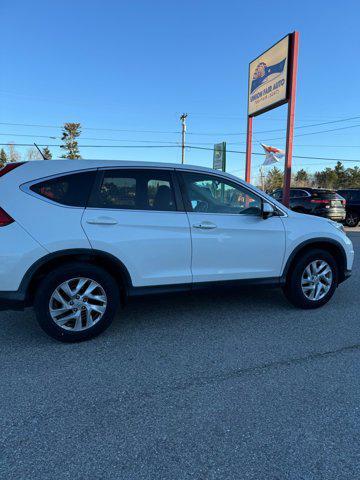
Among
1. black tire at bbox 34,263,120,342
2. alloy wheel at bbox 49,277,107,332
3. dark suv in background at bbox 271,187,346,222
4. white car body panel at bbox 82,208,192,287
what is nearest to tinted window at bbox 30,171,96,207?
white car body panel at bbox 82,208,192,287

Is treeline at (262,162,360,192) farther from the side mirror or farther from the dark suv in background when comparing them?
the side mirror

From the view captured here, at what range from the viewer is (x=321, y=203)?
14594mm

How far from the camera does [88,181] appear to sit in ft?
11.7

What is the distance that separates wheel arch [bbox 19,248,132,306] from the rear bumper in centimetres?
5

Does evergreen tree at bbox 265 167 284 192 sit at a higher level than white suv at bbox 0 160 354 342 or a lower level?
higher

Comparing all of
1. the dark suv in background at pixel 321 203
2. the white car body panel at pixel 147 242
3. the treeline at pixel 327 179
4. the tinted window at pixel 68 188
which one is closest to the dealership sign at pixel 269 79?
the dark suv in background at pixel 321 203

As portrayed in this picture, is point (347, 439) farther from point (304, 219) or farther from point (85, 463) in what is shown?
point (304, 219)

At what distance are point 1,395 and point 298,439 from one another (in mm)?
2139

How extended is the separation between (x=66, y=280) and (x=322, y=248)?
10.7ft

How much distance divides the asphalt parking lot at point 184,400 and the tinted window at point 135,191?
1.37 meters

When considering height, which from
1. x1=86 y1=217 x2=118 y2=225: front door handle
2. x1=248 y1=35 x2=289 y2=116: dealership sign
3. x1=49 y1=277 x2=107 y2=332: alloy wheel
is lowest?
x1=49 y1=277 x2=107 y2=332: alloy wheel

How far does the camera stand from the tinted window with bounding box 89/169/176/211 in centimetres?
361

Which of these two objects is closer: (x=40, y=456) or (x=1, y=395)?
(x=40, y=456)

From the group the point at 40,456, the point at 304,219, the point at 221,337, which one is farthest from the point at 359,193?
the point at 40,456
